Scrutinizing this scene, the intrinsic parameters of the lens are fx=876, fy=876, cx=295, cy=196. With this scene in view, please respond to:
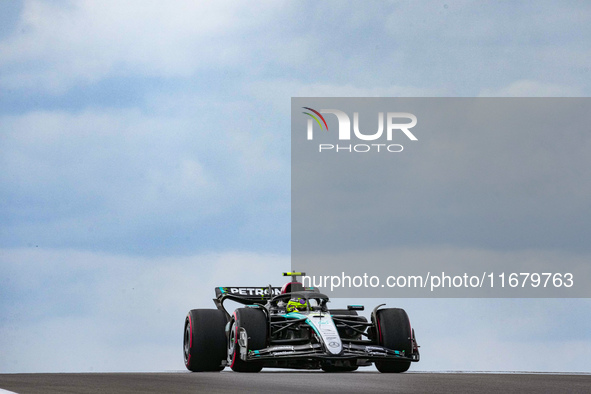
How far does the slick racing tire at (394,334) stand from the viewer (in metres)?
22.3

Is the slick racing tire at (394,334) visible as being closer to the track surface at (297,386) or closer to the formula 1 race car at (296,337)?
the formula 1 race car at (296,337)

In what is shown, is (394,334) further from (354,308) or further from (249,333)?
(249,333)

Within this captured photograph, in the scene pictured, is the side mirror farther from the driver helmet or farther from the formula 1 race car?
the driver helmet

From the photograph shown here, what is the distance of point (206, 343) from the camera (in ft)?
75.9

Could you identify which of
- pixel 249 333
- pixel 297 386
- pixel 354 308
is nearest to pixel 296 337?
pixel 249 333

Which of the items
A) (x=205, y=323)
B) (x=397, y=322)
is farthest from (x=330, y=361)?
(x=205, y=323)

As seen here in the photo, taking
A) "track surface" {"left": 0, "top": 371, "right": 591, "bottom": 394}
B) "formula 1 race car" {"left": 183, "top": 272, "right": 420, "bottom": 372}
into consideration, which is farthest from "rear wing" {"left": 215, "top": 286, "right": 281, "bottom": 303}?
"track surface" {"left": 0, "top": 371, "right": 591, "bottom": 394}

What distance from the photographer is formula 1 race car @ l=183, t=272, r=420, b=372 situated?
20.2 meters

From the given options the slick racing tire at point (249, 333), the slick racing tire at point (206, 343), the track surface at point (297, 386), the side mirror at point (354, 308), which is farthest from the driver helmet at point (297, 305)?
the track surface at point (297, 386)

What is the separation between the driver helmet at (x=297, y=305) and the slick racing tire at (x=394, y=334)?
80.8 inches

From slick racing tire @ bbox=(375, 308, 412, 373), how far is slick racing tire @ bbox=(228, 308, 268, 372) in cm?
318

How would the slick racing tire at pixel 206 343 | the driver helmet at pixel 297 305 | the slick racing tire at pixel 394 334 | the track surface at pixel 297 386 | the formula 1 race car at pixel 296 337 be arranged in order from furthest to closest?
1. the slick racing tire at pixel 206 343
2. the slick racing tire at pixel 394 334
3. the driver helmet at pixel 297 305
4. the formula 1 race car at pixel 296 337
5. the track surface at pixel 297 386

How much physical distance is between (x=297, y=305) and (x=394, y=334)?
2604mm

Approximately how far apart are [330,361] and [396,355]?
2.28m
